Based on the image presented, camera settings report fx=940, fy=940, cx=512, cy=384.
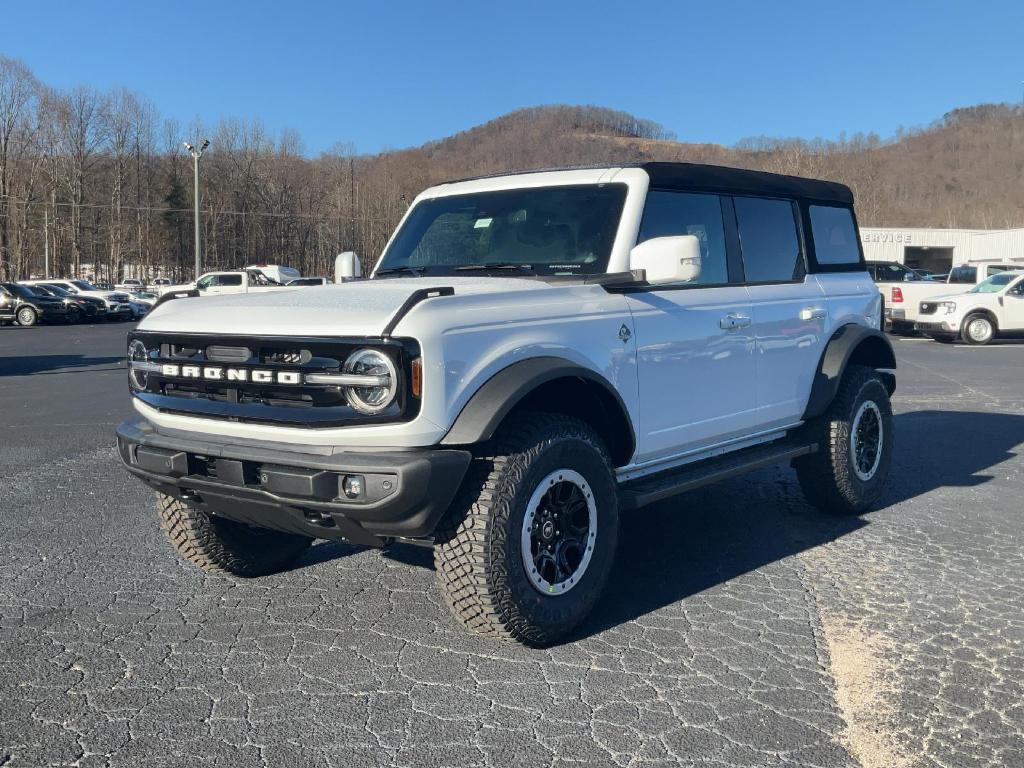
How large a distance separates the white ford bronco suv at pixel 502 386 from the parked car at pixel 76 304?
105 feet

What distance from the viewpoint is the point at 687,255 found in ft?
13.6

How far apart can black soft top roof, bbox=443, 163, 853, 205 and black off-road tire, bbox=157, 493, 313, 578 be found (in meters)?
2.36

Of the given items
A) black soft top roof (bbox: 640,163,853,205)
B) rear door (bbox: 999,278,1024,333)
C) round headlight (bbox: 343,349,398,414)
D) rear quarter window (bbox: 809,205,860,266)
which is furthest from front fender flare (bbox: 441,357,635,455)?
rear door (bbox: 999,278,1024,333)

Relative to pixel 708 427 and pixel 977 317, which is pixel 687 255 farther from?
pixel 977 317

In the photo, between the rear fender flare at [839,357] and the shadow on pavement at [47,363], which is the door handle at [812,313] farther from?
the shadow on pavement at [47,363]

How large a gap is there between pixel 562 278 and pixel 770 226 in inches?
76.9

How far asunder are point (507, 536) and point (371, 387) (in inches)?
31.6

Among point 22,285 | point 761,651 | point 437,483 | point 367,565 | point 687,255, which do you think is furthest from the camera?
point 22,285

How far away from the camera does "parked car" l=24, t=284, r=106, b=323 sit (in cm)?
3359

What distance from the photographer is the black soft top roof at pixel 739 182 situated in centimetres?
488

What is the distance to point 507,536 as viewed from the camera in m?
3.69

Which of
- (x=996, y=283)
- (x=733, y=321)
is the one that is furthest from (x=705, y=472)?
(x=996, y=283)

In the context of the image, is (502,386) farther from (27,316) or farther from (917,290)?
(27,316)

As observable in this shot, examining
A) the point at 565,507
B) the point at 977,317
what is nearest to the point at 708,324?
the point at 565,507
